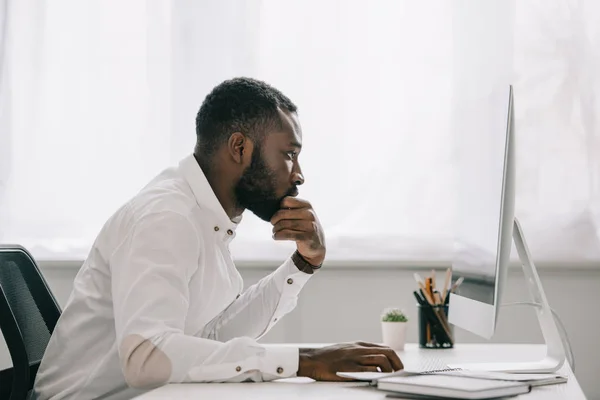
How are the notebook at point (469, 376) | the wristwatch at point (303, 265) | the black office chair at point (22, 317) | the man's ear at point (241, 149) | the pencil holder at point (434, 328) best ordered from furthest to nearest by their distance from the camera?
the pencil holder at point (434, 328)
the wristwatch at point (303, 265)
the man's ear at point (241, 149)
the black office chair at point (22, 317)
the notebook at point (469, 376)

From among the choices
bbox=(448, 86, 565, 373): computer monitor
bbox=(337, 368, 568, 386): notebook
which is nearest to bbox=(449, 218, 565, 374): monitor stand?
bbox=(448, 86, 565, 373): computer monitor

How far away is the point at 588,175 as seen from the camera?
2.69 m

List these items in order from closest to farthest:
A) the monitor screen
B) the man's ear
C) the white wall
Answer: the monitor screen
the man's ear
the white wall

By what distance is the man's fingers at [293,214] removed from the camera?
1723 millimetres

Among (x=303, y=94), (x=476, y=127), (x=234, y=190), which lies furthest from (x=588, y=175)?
(x=234, y=190)

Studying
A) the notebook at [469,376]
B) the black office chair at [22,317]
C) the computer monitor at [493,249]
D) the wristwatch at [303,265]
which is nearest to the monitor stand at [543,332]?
the computer monitor at [493,249]

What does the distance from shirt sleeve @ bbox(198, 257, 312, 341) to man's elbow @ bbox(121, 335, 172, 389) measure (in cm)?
67

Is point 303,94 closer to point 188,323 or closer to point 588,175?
point 588,175

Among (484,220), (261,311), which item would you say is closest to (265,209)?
(261,311)

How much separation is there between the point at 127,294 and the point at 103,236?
11.7 inches

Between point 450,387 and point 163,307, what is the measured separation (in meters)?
0.50

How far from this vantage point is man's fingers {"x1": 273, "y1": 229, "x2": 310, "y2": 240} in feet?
5.71

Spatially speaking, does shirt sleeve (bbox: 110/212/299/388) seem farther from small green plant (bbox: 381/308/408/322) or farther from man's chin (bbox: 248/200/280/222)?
small green plant (bbox: 381/308/408/322)

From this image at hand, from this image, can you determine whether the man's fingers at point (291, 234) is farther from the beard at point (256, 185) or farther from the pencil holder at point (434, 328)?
the pencil holder at point (434, 328)
